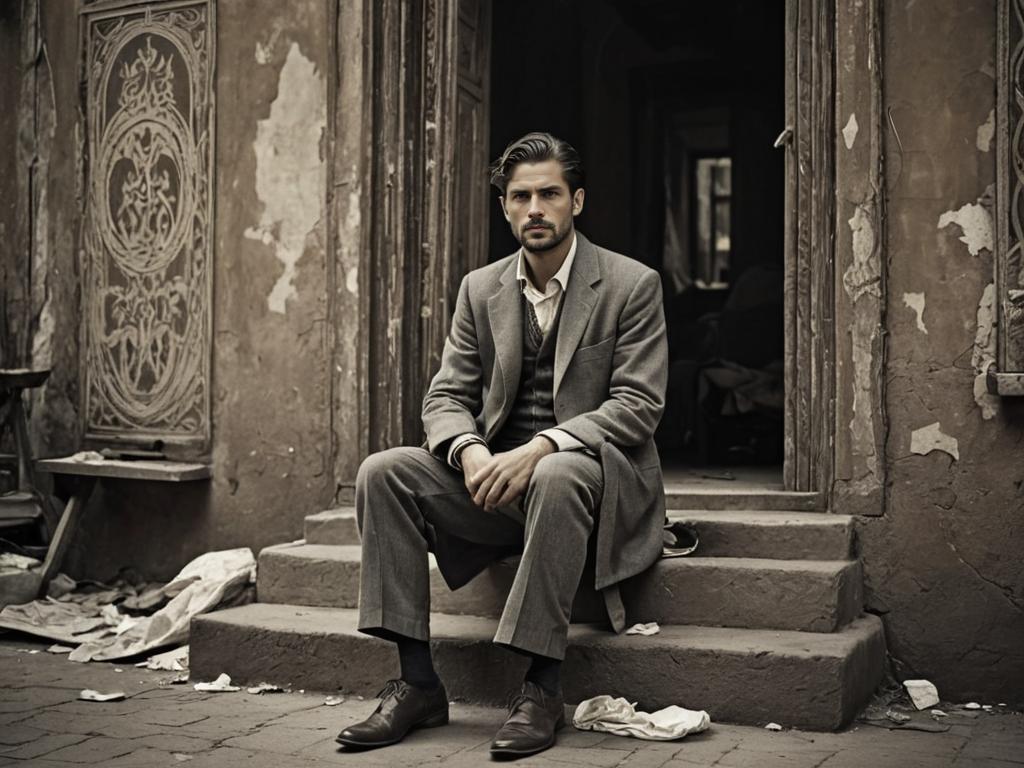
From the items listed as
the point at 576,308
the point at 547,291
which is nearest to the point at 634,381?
the point at 576,308

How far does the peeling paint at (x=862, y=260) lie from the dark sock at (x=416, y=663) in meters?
2.01

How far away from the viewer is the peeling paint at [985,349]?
406cm

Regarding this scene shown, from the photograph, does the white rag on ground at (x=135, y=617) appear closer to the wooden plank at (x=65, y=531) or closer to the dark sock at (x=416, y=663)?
the wooden plank at (x=65, y=531)

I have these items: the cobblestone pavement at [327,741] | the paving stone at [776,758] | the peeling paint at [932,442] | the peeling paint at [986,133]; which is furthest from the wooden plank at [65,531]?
the peeling paint at [986,133]

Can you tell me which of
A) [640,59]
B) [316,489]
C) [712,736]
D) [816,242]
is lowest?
[712,736]

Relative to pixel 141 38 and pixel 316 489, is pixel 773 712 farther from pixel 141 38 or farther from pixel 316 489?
pixel 141 38

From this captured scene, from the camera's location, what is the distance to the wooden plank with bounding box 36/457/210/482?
5.24 metres

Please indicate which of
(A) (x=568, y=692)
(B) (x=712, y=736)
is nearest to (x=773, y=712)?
(B) (x=712, y=736)

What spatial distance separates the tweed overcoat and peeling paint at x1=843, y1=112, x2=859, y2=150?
1.04 metres

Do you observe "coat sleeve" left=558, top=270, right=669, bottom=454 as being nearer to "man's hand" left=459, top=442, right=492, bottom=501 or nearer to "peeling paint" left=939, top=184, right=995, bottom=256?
"man's hand" left=459, top=442, right=492, bottom=501

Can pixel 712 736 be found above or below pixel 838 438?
below

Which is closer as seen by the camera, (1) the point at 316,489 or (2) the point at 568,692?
(2) the point at 568,692

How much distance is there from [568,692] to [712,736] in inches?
19.6

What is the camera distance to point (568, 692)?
3.64 meters
